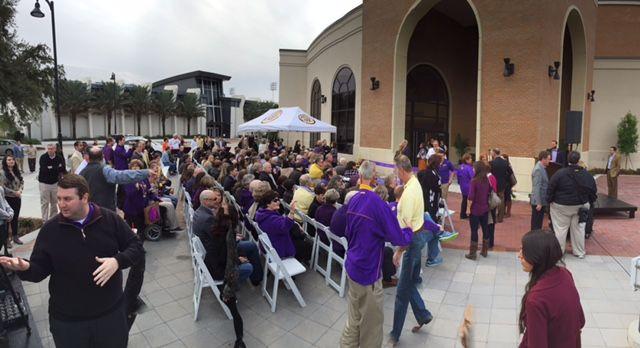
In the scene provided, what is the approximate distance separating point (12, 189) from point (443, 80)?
821 inches

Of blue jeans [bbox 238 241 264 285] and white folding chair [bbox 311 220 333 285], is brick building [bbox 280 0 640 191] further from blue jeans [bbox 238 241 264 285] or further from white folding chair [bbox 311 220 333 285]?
blue jeans [bbox 238 241 264 285]

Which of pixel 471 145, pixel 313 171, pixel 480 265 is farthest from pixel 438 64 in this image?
pixel 480 265

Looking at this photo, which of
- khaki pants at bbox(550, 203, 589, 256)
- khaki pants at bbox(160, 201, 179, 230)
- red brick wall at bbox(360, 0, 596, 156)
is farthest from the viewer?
red brick wall at bbox(360, 0, 596, 156)

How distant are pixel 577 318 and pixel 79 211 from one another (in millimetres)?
3149

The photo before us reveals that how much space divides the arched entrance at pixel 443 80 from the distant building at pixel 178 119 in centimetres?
4205

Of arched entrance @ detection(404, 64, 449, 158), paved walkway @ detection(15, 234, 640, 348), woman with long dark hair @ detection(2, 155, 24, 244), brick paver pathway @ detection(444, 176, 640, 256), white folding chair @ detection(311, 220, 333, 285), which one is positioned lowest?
paved walkway @ detection(15, 234, 640, 348)

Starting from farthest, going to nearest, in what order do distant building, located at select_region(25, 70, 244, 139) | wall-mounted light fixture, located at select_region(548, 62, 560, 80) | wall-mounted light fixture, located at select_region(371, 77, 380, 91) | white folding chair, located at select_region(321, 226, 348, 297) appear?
distant building, located at select_region(25, 70, 244, 139) → wall-mounted light fixture, located at select_region(371, 77, 380, 91) → wall-mounted light fixture, located at select_region(548, 62, 560, 80) → white folding chair, located at select_region(321, 226, 348, 297)

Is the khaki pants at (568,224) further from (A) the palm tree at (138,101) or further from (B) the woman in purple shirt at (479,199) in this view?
(A) the palm tree at (138,101)

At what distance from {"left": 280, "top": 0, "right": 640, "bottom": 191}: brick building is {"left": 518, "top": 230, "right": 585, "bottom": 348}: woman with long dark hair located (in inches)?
390

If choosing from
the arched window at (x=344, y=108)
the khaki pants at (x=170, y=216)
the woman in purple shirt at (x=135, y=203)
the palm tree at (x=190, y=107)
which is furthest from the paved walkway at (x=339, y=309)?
the palm tree at (x=190, y=107)

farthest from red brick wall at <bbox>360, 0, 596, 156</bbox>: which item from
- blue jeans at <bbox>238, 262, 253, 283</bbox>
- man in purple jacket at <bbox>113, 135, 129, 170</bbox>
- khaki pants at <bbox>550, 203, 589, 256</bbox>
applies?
man in purple jacket at <bbox>113, 135, 129, 170</bbox>

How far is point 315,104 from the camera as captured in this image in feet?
93.4

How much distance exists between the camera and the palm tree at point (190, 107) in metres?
57.5

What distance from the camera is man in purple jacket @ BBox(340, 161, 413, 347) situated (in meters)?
3.32
